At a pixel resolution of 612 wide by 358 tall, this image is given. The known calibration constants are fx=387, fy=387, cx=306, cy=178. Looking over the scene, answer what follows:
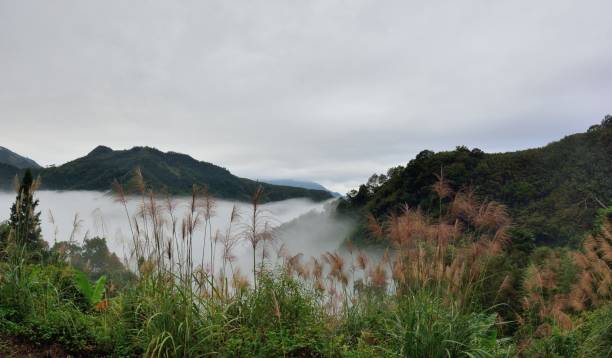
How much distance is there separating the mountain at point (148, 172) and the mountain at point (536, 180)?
36.7 meters

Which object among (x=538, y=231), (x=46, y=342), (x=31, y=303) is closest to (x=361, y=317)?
(x=46, y=342)

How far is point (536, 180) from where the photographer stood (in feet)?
112

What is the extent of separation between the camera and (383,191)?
131ft

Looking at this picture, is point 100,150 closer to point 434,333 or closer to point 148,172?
point 148,172

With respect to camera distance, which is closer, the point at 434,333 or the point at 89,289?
the point at 434,333

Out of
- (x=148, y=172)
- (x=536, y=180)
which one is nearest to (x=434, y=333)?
(x=536, y=180)

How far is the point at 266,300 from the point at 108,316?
1.85 meters

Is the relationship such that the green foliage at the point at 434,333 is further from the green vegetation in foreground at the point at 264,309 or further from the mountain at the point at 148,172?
the mountain at the point at 148,172

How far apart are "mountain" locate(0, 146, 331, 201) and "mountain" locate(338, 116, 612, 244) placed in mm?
36722

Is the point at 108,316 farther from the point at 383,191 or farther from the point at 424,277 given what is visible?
the point at 383,191

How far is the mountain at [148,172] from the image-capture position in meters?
93.1

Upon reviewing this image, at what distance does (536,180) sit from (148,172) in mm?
100782

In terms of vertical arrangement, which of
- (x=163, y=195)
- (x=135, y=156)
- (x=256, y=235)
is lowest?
(x=256, y=235)

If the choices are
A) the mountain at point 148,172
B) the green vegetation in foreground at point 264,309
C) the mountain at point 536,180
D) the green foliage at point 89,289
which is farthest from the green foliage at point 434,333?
the mountain at point 148,172
